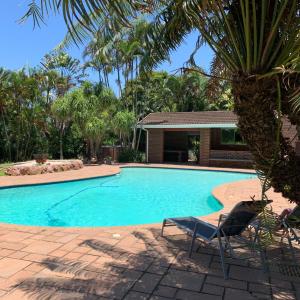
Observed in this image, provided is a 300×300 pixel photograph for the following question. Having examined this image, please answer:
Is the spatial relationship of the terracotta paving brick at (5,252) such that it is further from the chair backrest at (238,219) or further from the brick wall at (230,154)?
the brick wall at (230,154)

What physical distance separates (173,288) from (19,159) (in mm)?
21293

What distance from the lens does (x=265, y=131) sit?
12.7 ft

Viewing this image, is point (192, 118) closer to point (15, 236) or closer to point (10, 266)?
point (15, 236)

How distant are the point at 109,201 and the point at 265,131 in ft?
29.7

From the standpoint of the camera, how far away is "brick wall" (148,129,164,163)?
24.6 m

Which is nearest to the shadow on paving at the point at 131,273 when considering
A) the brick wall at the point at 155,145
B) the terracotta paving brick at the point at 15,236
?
the terracotta paving brick at the point at 15,236

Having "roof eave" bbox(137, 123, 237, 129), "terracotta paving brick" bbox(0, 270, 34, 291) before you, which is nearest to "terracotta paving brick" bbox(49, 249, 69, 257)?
"terracotta paving brick" bbox(0, 270, 34, 291)

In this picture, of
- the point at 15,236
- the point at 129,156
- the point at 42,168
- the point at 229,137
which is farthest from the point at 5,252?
the point at 229,137

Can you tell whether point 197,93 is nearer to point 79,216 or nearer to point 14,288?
point 79,216

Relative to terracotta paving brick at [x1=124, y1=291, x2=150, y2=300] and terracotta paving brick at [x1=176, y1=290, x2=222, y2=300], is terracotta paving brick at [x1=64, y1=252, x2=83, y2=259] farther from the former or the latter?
terracotta paving brick at [x1=176, y1=290, x2=222, y2=300]

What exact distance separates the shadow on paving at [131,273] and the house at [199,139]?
15711mm

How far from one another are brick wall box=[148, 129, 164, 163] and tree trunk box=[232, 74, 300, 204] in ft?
67.2

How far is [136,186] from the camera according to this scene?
15.6 meters

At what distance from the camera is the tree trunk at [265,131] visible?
383 centimetres
